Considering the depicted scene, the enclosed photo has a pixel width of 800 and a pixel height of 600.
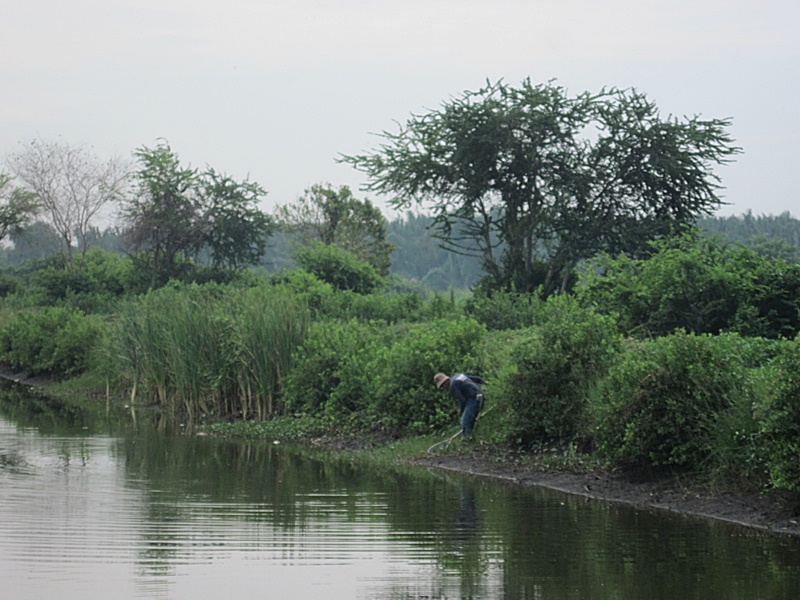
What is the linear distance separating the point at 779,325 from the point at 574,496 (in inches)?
358

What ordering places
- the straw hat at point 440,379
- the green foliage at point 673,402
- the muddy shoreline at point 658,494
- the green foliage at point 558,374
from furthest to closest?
the straw hat at point 440,379 < the green foliage at point 558,374 < the green foliage at point 673,402 < the muddy shoreline at point 658,494

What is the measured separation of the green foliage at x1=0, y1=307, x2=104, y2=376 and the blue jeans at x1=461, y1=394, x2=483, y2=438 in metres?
18.8

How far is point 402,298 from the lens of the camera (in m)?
34.3

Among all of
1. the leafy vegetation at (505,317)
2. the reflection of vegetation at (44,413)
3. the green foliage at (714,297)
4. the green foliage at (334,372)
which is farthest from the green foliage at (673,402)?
the reflection of vegetation at (44,413)

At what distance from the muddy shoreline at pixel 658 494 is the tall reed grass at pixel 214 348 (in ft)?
21.5

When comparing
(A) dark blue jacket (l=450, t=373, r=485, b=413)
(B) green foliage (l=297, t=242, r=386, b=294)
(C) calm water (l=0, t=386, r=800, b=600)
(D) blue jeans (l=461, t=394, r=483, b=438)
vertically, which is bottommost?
(C) calm water (l=0, t=386, r=800, b=600)

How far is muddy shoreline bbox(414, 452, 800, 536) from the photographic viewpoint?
38.5 feet

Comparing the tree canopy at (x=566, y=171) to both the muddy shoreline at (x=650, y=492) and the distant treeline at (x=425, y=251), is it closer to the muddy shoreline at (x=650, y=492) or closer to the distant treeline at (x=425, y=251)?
the muddy shoreline at (x=650, y=492)

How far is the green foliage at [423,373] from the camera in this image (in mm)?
18453

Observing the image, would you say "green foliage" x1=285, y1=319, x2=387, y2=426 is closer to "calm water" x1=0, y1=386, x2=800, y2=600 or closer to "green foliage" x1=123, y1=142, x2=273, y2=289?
"calm water" x1=0, y1=386, x2=800, y2=600

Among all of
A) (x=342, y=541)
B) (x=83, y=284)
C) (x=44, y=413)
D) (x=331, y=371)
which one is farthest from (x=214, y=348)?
(x=83, y=284)

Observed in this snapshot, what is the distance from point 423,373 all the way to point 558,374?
310 centimetres

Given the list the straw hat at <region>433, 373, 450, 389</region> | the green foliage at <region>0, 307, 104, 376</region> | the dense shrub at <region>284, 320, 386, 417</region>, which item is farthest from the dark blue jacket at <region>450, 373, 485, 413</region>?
the green foliage at <region>0, 307, 104, 376</region>

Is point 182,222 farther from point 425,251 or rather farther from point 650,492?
point 425,251
